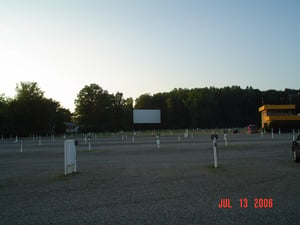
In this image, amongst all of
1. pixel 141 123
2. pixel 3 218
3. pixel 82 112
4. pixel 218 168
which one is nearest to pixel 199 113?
pixel 141 123

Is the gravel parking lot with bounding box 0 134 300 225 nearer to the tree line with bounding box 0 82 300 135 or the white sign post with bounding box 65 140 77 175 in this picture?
the white sign post with bounding box 65 140 77 175

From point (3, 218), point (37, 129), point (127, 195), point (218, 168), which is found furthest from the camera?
point (37, 129)

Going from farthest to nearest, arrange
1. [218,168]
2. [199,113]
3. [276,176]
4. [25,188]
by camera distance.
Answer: [199,113], [218,168], [276,176], [25,188]

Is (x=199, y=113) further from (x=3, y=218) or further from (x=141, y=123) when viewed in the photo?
(x=3, y=218)

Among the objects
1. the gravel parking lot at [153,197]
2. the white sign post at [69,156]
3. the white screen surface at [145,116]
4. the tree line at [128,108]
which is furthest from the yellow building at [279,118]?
the white sign post at [69,156]

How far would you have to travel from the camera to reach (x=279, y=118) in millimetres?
63062

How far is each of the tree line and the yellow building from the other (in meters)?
31.7

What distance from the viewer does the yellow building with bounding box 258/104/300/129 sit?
197 ft

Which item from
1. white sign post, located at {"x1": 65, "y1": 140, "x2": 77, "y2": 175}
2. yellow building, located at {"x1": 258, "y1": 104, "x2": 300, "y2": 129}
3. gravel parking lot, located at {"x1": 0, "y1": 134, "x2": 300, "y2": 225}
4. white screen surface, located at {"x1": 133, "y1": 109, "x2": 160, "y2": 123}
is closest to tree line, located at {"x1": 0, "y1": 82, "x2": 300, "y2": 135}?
white screen surface, located at {"x1": 133, "y1": 109, "x2": 160, "y2": 123}

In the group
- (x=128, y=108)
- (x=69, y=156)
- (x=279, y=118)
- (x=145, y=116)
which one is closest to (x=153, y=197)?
(x=69, y=156)

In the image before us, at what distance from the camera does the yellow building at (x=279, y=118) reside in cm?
6019

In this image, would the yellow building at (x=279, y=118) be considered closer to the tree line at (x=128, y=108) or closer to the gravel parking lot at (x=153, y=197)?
the tree line at (x=128, y=108)

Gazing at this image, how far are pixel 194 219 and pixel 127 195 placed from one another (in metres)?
2.56

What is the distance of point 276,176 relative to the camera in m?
9.88
